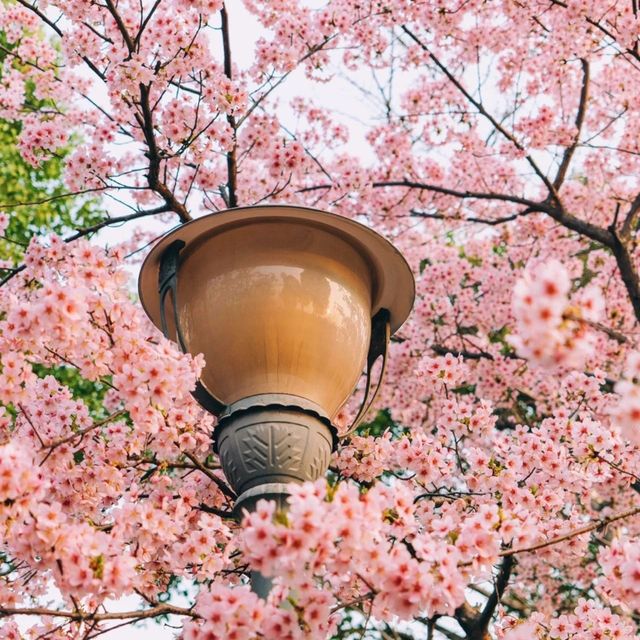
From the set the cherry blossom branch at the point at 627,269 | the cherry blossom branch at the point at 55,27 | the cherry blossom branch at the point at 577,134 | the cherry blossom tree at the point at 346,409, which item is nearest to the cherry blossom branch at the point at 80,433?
the cherry blossom tree at the point at 346,409

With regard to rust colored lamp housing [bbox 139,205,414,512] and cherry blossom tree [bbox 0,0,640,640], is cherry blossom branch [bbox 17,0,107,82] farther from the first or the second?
rust colored lamp housing [bbox 139,205,414,512]

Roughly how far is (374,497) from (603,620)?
6.54ft

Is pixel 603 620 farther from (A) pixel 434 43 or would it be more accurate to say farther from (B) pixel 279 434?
(A) pixel 434 43

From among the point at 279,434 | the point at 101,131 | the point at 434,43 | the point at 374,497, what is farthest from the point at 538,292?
the point at 434,43

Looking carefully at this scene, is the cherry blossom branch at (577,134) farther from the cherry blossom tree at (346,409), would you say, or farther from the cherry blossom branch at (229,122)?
the cherry blossom branch at (229,122)

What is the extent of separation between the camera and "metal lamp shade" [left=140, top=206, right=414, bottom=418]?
2.86 metres

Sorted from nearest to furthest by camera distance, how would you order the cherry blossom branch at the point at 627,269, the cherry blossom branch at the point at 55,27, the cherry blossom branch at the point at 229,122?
the cherry blossom branch at the point at 55,27 < the cherry blossom branch at the point at 229,122 < the cherry blossom branch at the point at 627,269

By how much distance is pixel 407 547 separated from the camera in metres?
2.44

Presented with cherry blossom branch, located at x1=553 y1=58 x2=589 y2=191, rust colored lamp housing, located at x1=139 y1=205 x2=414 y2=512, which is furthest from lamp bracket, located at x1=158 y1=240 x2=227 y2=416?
cherry blossom branch, located at x1=553 y1=58 x2=589 y2=191

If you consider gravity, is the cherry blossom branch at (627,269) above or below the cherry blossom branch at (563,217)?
below

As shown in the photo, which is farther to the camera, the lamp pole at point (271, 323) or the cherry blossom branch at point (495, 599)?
the cherry blossom branch at point (495, 599)

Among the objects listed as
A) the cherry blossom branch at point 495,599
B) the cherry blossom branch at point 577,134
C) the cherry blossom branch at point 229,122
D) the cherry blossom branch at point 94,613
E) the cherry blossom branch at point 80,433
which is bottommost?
the cherry blossom branch at point 94,613

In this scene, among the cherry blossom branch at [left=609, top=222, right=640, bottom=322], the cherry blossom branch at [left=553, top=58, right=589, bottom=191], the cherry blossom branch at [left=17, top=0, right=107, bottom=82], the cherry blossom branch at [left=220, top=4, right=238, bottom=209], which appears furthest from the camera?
the cherry blossom branch at [left=553, top=58, right=589, bottom=191]

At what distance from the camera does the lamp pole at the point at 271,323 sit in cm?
274
